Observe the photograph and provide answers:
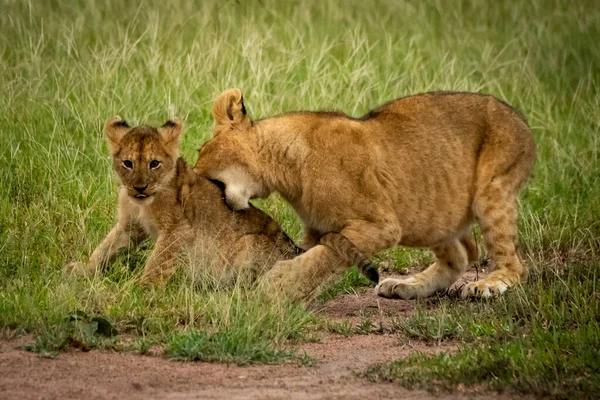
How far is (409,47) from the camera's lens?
12016 mm

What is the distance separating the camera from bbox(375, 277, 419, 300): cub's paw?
8.02 meters

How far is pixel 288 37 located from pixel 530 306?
5854 millimetres

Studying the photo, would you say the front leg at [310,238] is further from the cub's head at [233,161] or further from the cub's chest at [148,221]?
the cub's chest at [148,221]

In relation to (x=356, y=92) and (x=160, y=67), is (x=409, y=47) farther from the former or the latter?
(x=160, y=67)

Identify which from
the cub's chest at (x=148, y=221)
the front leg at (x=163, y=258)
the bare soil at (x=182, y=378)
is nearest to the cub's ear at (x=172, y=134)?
the cub's chest at (x=148, y=221)

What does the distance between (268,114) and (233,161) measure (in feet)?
9.34

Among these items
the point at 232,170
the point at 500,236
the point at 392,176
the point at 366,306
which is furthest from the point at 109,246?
the point at 500,236

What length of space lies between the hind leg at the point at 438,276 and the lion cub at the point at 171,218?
35.5 inches

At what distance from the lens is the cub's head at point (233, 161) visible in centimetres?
730

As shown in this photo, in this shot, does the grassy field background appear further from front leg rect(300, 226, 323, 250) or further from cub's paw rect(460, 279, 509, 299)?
front leg rect(300, 226, 323, 250)

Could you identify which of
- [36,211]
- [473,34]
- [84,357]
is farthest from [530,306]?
[473,34]

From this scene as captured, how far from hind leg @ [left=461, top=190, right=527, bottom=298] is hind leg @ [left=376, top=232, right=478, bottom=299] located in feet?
0.95

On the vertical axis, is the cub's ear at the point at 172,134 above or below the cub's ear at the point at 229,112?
below

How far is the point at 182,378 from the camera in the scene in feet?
17.8
